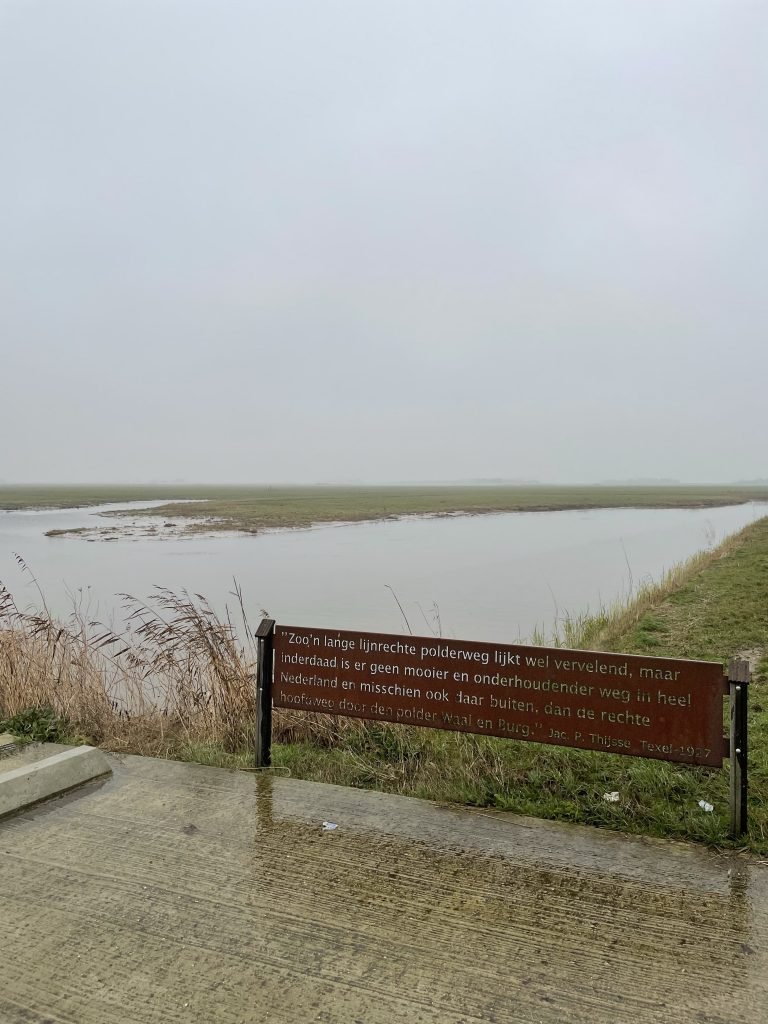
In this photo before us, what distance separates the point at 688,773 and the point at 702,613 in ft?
24.1

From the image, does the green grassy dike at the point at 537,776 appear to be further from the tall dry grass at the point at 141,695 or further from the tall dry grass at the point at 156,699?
the tall dry grass at the point at 141,695

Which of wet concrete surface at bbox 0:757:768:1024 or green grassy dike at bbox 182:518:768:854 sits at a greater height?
wet concrete surface at bbox 0:757:768:1024

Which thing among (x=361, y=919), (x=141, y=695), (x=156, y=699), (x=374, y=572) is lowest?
(x=374, y=572)

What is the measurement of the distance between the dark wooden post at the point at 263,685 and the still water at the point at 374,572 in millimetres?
4532

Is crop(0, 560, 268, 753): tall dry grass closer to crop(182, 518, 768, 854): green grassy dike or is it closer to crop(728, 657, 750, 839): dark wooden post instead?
crop(182, 518, 768, 854): green grassy dike

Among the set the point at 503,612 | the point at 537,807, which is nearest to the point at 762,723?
the point at 537,807

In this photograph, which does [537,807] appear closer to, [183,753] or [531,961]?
[531,961]

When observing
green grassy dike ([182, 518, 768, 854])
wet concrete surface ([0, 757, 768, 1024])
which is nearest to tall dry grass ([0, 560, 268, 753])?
green grassy dike ([182, 518, 768, 854])

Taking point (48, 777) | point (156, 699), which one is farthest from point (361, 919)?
point (156, 699)

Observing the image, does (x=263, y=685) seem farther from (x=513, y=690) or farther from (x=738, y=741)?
(x=738, y=741)

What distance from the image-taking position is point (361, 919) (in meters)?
2.73

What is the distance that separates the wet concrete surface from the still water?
17.8ft

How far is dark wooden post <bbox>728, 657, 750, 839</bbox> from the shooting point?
3246mm

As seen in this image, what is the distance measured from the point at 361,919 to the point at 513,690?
1.41 m
